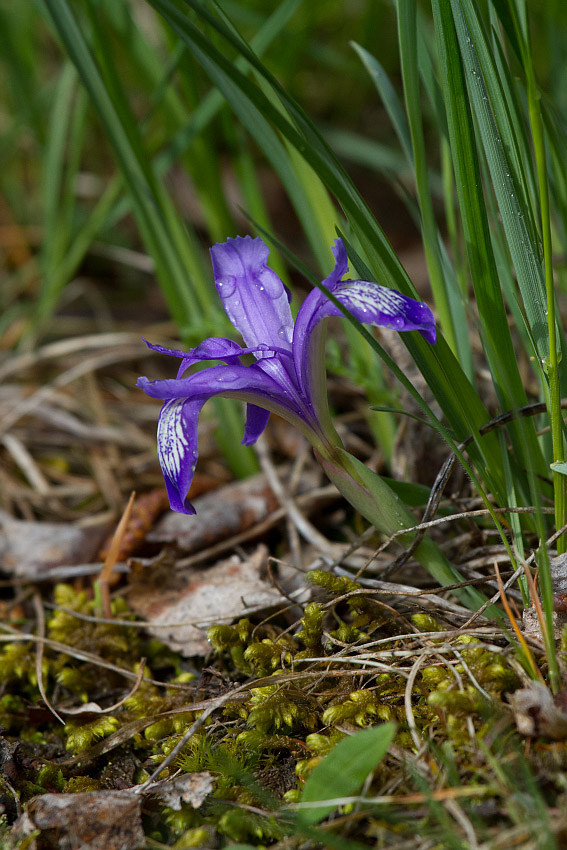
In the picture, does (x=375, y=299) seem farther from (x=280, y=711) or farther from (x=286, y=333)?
(x=280, y=711)

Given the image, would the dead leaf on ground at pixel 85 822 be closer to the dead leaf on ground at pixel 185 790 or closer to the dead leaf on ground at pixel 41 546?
the dead leaf on ground at pixel 185 790

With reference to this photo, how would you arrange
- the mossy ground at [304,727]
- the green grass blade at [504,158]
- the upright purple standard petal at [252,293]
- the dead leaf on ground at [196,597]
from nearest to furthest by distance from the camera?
the mossy ground at [304,727], the green grass blade at [504,158], the upright purple standard petal at [252,293], the dead leaf on ground at [196,597]

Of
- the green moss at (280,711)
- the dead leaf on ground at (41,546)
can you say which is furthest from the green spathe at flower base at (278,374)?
the dead leaf on ground at (41,546)

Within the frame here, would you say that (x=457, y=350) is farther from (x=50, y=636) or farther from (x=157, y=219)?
(x=50, y=636)

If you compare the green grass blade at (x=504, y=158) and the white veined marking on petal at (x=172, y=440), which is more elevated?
the green grass blade at (x=504, y=158)

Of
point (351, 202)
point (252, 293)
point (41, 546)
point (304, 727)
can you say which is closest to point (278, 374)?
point (252, 293)

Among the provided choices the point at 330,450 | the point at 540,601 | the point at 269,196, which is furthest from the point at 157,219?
the point at 269,196
